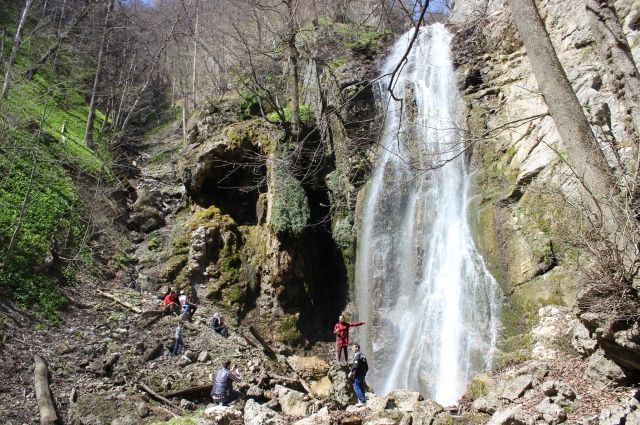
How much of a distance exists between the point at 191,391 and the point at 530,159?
31.8 ft

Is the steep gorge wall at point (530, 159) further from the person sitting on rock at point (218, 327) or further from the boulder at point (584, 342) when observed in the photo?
the person sitting on rock at point (218, 327)

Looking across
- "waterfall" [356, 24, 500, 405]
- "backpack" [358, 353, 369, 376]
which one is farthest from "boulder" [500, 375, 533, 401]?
"waterfall" [356, 24, 500, 405]

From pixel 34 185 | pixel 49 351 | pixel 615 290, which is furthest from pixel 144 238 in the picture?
pixel 615 290

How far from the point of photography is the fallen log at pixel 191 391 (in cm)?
939

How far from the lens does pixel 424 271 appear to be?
13.4m

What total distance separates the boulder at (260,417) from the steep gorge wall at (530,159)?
570 centimetres

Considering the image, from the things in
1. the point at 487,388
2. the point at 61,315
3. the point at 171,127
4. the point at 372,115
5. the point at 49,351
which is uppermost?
the point at 171,127

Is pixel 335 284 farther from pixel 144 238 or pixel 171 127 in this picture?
pixel 171 127

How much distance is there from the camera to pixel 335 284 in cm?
1666

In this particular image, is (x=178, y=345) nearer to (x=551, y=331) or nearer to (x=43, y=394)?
(x=43, y=394)

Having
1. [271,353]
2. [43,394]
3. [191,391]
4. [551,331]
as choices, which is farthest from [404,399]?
[43,394]

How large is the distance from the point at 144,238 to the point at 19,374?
928cm

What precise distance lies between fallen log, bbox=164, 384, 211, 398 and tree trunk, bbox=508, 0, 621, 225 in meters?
7.81

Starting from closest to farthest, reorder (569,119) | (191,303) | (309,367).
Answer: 1. (569,119)
2. (309,367)
3. (191,303)
